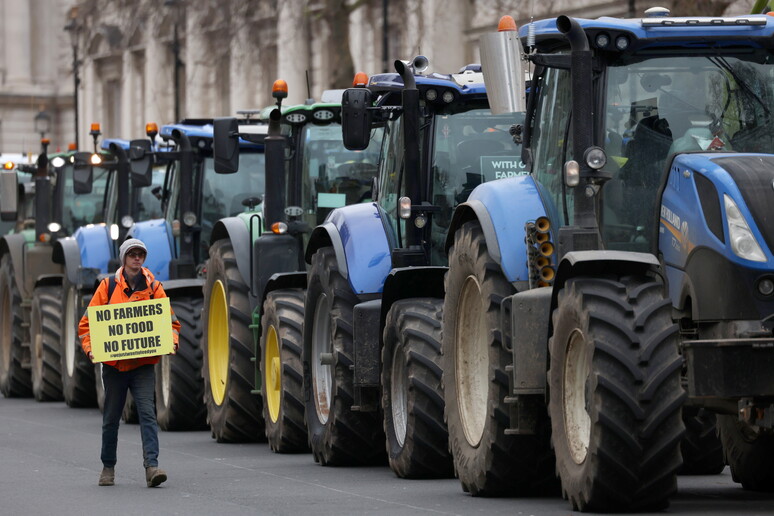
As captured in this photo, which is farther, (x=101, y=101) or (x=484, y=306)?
(x=101, y=101)

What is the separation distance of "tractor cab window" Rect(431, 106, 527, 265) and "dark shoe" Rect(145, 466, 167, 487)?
96.5 inches

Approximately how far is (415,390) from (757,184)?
346 cm

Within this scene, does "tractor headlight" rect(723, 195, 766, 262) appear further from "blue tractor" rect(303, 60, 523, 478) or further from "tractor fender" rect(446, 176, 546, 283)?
"blue tractor" rect(303, 60, 523, 478)

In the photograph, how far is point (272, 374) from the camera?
1703 cm

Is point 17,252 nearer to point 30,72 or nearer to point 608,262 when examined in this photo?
point 608,262

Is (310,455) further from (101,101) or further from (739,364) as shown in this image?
(101,101)

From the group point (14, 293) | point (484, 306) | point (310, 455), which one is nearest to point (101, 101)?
point (14, 293)

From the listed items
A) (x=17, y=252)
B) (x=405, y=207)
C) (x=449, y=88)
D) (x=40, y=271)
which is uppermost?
(x=449, y=88)

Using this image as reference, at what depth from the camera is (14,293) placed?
85.8 ft

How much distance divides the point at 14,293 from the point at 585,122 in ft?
53.6

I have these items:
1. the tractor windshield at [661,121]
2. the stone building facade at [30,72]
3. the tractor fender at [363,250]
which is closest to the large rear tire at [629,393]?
the tractor windshield at [661,121]

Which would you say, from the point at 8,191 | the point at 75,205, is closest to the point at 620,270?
the point at 8,191

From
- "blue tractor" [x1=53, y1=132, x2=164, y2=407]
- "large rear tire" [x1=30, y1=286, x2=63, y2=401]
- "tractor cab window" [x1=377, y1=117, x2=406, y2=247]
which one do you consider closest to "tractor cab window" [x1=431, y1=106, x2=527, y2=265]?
"tractor cab window" [x1=377, y1=117, x2=406, y2=247]

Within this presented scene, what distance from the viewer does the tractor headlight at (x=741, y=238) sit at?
10.2 metres
